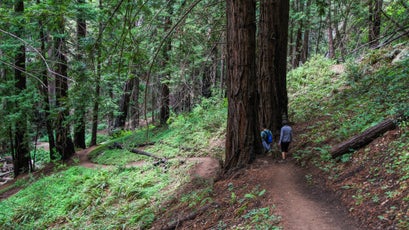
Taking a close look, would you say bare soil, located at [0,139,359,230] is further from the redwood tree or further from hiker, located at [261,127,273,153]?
the redwood tree

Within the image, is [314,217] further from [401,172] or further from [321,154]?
[321,154]

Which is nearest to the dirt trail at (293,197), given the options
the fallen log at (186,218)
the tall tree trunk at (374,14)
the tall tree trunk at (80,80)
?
the fallen log at (186,218)

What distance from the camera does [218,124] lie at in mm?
15133

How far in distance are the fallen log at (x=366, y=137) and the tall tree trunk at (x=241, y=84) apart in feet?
7.04

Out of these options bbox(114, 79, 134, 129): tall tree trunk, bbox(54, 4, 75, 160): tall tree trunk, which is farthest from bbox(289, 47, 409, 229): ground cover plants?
bbox(114, 79, 134, 129): tall tree trunk

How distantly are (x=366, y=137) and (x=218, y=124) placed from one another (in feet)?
28.5

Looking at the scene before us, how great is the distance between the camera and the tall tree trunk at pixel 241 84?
7.46 metres

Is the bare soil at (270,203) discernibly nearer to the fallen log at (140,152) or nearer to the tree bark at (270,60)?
the tree bark at (270,60)

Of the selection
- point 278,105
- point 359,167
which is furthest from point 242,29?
point 359,167

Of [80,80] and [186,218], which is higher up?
[80,80]

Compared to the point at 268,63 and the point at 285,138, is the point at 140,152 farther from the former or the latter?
the point at 285,138

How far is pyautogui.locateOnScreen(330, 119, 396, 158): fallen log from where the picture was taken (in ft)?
22.6

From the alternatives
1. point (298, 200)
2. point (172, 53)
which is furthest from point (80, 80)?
point (172, 53)

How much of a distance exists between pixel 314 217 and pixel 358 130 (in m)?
3.86
